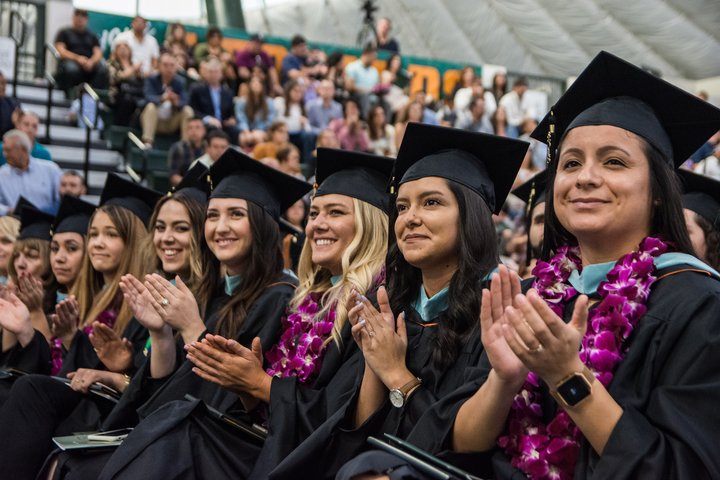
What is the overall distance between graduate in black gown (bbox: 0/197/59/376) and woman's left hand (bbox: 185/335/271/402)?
173 centimetres

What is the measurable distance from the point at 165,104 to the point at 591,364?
32.1ft

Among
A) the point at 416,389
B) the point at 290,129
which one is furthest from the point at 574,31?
the point at 416,389

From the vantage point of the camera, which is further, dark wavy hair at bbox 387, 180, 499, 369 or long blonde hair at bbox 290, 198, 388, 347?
long blonde hair at bbox 290, 198, 388, 347

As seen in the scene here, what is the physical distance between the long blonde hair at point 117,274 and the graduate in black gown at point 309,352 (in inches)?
57.5

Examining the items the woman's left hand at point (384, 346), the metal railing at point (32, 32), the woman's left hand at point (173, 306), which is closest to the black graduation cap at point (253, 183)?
the woman's left hand at point (173, 306)

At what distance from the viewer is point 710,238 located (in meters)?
4.34

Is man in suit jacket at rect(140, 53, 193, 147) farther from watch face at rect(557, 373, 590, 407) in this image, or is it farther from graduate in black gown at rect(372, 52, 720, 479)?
watch face at rect(557, 373, 590, 407)

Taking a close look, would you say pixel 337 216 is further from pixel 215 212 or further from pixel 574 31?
pixel 574 31

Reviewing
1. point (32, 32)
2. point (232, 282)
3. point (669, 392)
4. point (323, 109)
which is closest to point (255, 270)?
point (232, 282)

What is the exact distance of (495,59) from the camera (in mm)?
26391

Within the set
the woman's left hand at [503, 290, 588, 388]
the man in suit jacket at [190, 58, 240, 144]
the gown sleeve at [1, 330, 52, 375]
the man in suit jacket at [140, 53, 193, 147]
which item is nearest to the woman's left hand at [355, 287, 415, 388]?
the woman's left hand at [503, 290, 588, 388]

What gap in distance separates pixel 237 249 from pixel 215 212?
0.80 ft

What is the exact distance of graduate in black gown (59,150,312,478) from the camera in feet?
14.5

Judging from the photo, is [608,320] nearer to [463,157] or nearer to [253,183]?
[463,157]
